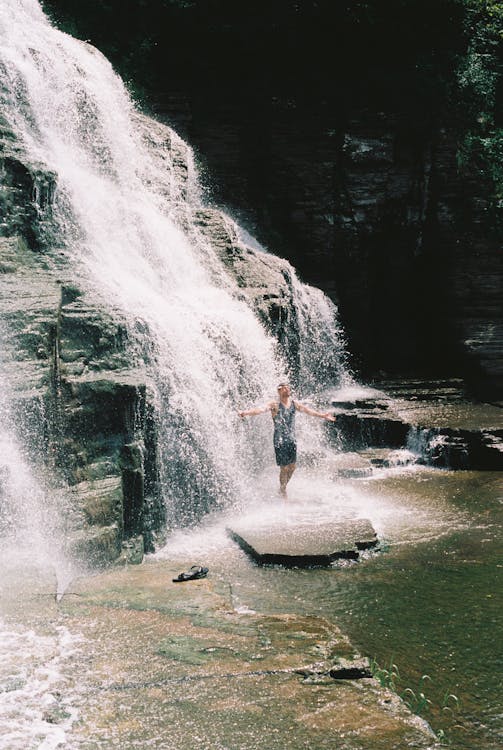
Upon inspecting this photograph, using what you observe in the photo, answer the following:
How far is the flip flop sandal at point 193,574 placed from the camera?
17.9ft

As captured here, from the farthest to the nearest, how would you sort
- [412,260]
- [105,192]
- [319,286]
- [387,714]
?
[412,260]
[319,286]
[105,192]
[387,714]

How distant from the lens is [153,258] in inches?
398

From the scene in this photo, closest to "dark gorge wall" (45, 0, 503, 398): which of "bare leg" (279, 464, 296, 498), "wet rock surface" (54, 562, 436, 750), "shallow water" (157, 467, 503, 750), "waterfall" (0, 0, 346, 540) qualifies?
"waterfall" (0, 0, 346, 540)

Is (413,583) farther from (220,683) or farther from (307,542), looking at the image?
(220,683)

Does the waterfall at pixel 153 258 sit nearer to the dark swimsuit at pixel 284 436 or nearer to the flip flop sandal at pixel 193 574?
the dark swimsuit at pixel 284 436

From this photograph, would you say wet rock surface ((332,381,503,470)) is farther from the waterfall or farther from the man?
the man

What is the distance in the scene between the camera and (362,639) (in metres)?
4.94

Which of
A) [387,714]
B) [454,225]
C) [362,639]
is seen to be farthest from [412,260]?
[387,714]

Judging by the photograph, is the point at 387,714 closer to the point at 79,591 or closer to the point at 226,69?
the point at 79,591

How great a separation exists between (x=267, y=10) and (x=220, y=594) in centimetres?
1612

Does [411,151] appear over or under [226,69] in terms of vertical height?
under

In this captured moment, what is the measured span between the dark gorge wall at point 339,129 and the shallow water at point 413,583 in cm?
870

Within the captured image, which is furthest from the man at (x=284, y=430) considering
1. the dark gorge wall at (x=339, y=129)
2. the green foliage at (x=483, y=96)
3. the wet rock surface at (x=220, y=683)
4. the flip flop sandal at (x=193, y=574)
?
the green foliage at (x=483, y=96)

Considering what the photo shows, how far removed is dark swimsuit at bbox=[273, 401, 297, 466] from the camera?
829cm
